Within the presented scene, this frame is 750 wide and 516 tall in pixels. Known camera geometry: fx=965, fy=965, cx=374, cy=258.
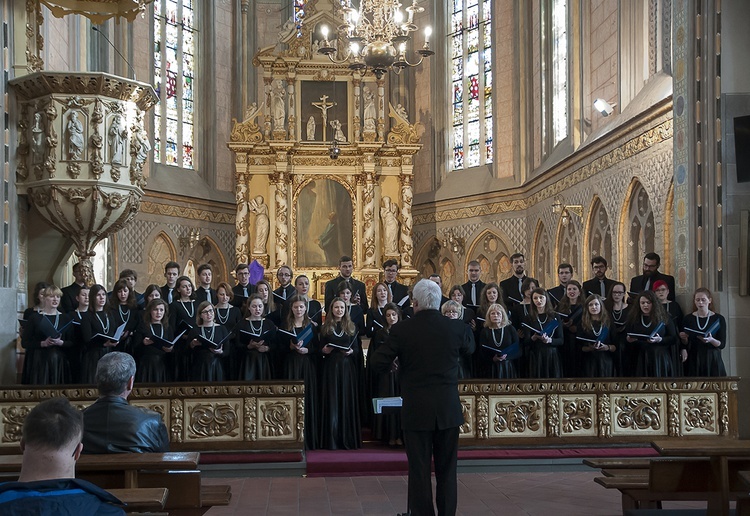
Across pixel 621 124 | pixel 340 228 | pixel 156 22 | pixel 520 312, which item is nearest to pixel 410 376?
pixel 520 312

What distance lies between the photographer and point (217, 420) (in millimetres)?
9227

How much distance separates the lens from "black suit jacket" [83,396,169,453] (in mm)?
4820

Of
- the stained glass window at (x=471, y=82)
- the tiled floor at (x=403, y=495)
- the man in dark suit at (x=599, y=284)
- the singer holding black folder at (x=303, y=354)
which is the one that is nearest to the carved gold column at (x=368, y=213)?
the stained glass window at (x=471, y=82)

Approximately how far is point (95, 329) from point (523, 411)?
4.28 metres

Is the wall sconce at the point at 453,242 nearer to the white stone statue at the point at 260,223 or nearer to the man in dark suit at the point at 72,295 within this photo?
the white stone statue at the point at 260,223

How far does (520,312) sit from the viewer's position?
1044 cm

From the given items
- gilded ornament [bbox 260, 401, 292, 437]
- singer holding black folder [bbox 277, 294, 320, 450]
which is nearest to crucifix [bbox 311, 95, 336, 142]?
singer holding black folder [bbox 277, 294, 320, 450]

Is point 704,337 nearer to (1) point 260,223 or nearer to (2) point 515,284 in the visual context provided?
(2) point 515,284

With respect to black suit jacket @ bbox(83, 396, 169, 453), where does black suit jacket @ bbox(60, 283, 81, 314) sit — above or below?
above

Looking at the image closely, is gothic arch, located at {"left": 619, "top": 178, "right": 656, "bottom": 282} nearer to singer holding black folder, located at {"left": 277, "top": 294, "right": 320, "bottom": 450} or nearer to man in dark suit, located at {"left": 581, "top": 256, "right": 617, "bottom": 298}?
man in dark suit, located at {"left": 581, "top": 256, "right": 617, "bottom": 298}

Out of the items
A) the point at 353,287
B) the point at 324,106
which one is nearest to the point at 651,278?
the point at 353,287

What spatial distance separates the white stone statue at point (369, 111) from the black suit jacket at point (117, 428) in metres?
15.4

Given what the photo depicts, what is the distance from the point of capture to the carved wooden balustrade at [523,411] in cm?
917

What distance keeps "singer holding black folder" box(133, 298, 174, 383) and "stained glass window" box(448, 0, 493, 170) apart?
12.4 meters
